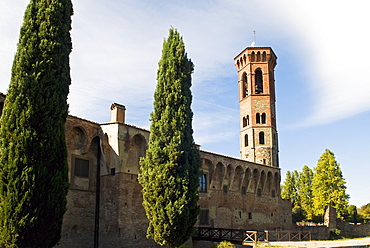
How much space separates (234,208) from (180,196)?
13.5 metres

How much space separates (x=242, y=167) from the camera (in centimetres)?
2956

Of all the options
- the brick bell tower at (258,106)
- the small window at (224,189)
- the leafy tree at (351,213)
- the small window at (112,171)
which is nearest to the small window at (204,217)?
the small window at (224,189)

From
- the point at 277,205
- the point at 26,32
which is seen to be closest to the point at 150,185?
the point at 26,32

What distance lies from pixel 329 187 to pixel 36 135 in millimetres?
32869

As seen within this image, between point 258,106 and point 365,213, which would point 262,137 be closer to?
point 258,106

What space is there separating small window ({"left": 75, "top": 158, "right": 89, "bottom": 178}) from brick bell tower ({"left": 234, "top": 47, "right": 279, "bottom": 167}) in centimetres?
1870

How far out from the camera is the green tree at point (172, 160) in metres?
15.7

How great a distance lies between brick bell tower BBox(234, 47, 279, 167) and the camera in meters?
34.5

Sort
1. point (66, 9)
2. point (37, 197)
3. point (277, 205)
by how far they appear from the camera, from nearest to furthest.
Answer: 1. point (37, 197)
2. point (66, 9)
3. point (277, 205)

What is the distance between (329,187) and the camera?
38.4m

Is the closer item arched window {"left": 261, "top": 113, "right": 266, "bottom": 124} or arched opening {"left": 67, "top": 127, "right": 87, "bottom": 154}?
arched opening {"left": 67, "top": 127, "right": 87, "bottom": 154}

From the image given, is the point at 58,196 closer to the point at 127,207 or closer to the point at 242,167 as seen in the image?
the point at 127,207

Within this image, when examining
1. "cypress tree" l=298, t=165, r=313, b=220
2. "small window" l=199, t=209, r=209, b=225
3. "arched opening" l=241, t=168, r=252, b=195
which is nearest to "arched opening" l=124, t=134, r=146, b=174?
"small window" l=199, t=209, r=209, b=225

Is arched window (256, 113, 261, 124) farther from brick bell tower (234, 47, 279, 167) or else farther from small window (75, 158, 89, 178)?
small window (75, 158, 89, 178)
